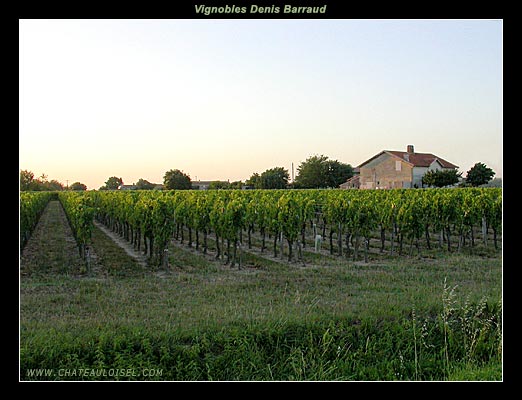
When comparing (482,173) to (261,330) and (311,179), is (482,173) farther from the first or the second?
(311,179)

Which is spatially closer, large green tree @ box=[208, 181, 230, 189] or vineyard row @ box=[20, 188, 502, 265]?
vineyard row @ box=[20, 188, 502, 265]

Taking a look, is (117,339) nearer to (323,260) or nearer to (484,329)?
(484,329)

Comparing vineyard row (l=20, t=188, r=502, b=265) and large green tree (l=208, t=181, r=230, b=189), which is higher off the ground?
large green tree (l=208, t=181, r=230, b=189)

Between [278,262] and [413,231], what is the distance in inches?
178

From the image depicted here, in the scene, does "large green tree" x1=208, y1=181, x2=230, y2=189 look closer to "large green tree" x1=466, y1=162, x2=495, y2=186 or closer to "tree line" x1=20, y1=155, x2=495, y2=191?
"tree line" x1=20, y1=155, x2=495, y2=191

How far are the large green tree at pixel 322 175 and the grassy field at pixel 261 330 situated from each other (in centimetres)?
1362

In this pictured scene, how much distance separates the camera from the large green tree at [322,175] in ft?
76.6

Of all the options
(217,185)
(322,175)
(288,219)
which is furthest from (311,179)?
(288,219)

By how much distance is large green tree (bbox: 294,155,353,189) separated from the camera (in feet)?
76.6

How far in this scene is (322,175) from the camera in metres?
25.3

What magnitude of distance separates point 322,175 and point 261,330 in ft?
66.0

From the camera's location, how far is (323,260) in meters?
14.1

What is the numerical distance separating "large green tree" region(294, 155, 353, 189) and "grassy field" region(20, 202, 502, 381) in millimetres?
13619

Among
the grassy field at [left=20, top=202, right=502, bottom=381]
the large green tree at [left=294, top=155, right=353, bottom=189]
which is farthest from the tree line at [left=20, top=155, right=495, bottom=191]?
the grassy field at [left=20, top=202, right=502, bottom=381]
